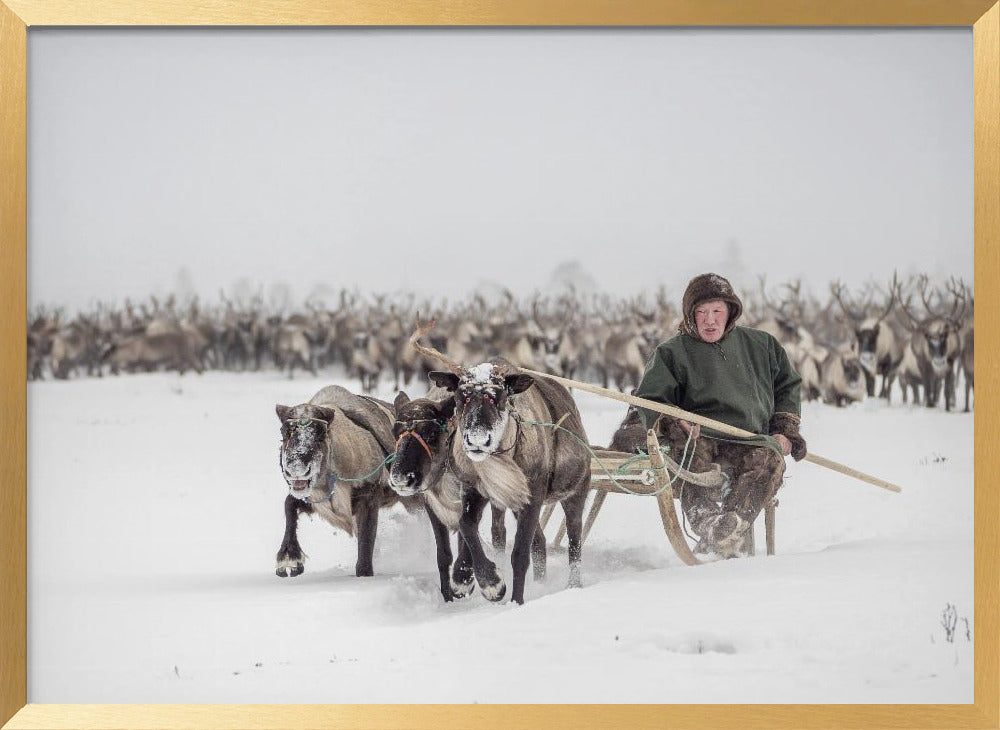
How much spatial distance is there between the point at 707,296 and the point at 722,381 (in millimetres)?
354

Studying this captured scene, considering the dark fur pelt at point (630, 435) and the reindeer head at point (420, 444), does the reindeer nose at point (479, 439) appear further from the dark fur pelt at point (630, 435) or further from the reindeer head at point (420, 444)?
the dark fur pelt at point (630, 435)

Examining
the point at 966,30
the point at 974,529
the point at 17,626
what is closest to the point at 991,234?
the point at 966,30

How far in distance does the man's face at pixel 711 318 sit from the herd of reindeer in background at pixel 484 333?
178 mm

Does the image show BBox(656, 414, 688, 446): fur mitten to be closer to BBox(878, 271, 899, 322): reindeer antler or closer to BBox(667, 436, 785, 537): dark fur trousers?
BBox(667, 436, 785, 537): dark fur trousers

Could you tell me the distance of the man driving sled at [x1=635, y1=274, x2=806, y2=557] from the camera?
14.7ft

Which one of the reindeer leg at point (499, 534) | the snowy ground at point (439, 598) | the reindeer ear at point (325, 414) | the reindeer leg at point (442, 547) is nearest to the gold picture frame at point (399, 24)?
the snowy ground at point (439, 598)

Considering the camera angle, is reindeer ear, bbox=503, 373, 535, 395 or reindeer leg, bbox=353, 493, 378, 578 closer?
reindeer ear, bbox=503, 373, 535, 395

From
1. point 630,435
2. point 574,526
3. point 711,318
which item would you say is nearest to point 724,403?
point 711,318

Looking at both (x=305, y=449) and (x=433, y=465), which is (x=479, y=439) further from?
(x=305, y=449)

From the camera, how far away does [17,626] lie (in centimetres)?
426

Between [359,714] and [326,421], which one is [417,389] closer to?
[326,421]

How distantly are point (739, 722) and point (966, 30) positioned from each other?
8.95 feet

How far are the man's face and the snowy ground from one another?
0.64 meters

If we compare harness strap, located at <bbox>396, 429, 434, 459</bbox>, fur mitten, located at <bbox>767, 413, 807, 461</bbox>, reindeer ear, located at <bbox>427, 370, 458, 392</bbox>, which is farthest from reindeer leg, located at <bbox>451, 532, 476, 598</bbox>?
fur mitten, located at <bbox>767, 413, 807, 461</bbox>
